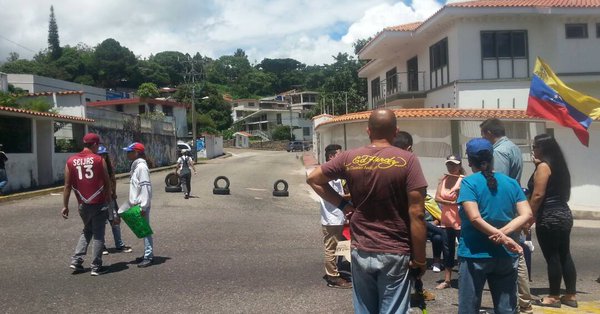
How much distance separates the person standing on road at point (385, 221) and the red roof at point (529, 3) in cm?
2050

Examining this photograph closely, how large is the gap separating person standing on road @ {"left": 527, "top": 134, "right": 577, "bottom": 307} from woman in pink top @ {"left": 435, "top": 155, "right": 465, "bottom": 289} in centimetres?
110

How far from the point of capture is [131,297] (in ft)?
20.2

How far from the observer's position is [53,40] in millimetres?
113625

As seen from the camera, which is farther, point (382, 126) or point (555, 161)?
point (555, 161)

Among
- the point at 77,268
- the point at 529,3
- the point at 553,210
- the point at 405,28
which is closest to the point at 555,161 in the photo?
the point at 553,210

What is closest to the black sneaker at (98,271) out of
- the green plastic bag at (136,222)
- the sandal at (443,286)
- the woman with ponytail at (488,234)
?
the green plastic bag at (136,222)

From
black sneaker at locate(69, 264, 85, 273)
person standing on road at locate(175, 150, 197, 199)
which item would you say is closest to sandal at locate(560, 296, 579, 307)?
black sneaker at locate(69, 264, 85, 273)

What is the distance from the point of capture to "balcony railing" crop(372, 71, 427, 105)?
90.0ft

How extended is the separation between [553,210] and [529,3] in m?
20.2

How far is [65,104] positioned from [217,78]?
110 metres

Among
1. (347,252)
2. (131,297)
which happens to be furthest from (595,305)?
(131,297)

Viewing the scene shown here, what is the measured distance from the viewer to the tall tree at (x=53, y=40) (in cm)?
10088

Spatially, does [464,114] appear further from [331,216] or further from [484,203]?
[484,203]

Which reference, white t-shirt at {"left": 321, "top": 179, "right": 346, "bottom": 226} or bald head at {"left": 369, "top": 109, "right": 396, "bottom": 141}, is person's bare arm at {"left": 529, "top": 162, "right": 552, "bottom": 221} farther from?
bald head at {"left": 369, "top": 109, "right": 396, "bottom": 141}
